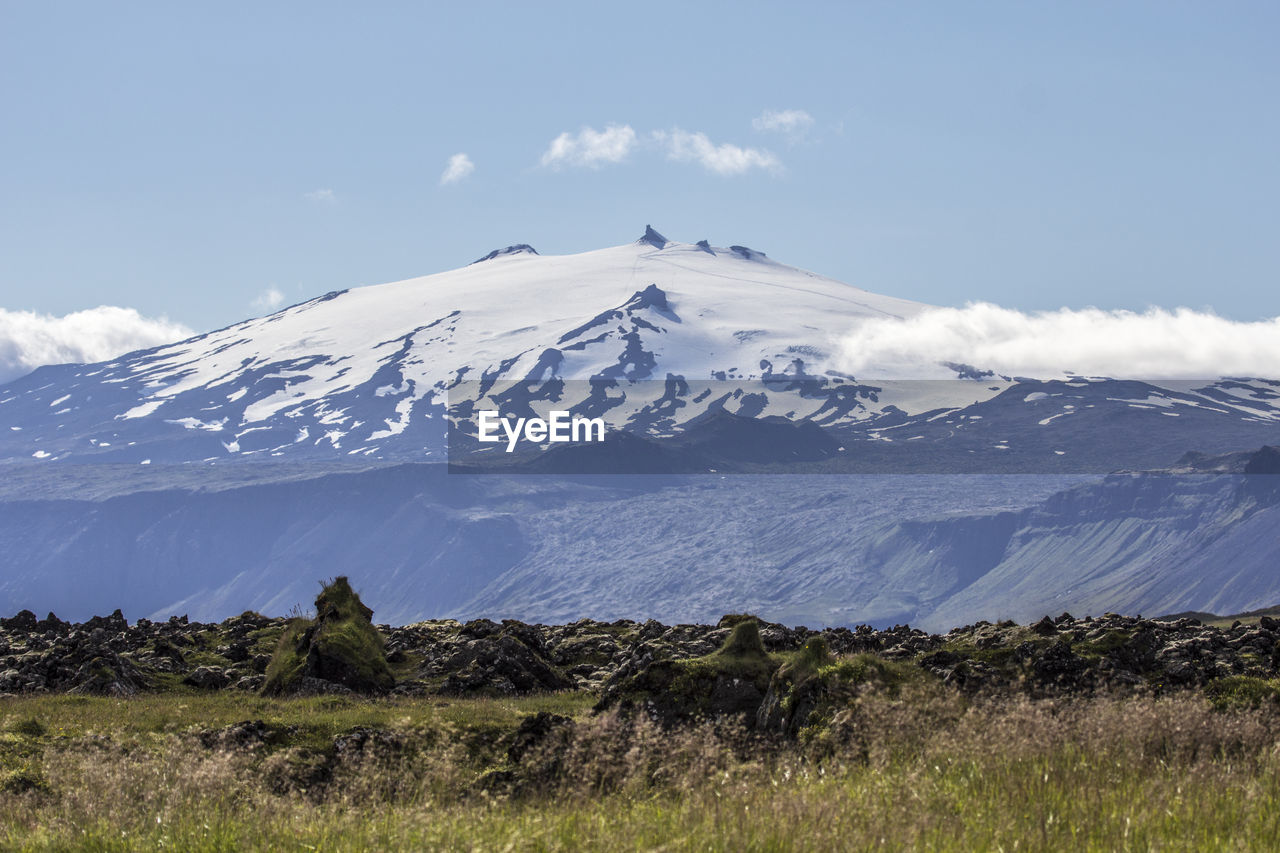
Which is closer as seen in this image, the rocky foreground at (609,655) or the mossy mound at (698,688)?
the mossy mound at (698,688)

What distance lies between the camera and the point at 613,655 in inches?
1336

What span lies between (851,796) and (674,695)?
8970 mm

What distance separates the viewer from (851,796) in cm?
1180

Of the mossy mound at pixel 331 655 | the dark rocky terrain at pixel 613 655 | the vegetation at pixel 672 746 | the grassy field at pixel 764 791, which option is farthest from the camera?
the mossy mound at pixel 331 655

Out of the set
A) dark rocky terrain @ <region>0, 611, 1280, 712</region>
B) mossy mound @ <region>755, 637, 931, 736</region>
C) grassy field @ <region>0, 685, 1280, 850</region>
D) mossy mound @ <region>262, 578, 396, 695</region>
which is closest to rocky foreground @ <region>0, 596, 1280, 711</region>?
dark rocky terrain @ <region>0, 611, 1280, 712</region>

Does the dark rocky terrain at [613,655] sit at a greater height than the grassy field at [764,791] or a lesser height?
lesser

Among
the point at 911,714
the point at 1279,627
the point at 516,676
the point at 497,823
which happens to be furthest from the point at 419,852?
the point at 1279,627

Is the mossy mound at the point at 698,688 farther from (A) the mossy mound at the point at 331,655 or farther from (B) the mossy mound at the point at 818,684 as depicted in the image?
(A) the mossy mound at the point at 331,655

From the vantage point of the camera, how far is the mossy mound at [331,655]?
95.6 feet

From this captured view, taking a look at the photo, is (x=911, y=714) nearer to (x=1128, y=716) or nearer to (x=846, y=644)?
(x=1128, y=716)

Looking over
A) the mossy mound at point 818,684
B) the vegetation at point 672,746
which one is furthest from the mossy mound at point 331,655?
the mossy mound at point 818,684

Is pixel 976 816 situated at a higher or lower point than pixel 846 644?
higher

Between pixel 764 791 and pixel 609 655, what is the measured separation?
22642mm

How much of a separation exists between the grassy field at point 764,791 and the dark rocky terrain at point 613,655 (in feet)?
10.3
